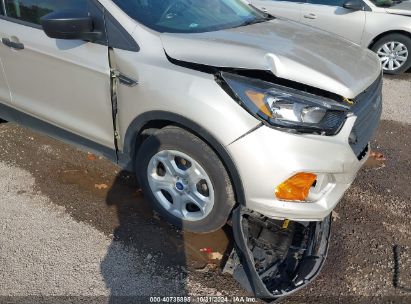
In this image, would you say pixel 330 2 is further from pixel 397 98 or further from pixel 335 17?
pixel 397 98

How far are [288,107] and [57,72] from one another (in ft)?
5.75

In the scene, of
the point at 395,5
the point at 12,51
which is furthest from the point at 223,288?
the point at 395,5

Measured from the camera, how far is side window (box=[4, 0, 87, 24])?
9.49ft

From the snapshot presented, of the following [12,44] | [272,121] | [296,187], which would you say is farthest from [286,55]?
[12,44]

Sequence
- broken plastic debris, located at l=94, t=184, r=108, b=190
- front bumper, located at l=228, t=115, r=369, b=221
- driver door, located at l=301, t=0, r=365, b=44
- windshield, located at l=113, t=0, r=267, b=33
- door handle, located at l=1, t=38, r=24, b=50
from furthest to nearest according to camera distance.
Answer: driver door, located at l=301, t=0, r=365, b=44, broken plastic debris, located at l=94, t=184, r=108, b=190, door handle, located at l=1, t=38, r=24, b=50, windshield, located at l=113, t=0, r=267, b=33, front bumper, located at l=228, t=115, r=369, b=221

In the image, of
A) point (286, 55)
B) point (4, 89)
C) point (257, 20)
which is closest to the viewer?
point (286, 55)

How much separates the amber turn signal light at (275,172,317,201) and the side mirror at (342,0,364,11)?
4979mm

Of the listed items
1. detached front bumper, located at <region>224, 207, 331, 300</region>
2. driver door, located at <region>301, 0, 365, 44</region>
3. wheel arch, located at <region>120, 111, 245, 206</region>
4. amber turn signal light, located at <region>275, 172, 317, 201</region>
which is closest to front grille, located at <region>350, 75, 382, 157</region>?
amber turn signal light, located at <region>275, 172, 317, 201</region>

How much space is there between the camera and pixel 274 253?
8.40ft

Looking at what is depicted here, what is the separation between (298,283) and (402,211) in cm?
140

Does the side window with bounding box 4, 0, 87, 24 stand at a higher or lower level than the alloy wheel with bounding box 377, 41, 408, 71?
higher

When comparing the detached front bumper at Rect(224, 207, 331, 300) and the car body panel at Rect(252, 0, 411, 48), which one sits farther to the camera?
the car body panel at Rect(252, 0, 411, 48)

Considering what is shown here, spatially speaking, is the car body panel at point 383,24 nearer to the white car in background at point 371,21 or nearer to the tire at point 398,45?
the white car in background at point 371,21

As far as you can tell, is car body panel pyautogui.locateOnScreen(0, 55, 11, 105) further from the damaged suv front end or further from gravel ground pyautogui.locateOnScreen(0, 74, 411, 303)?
the damaged suv front end
